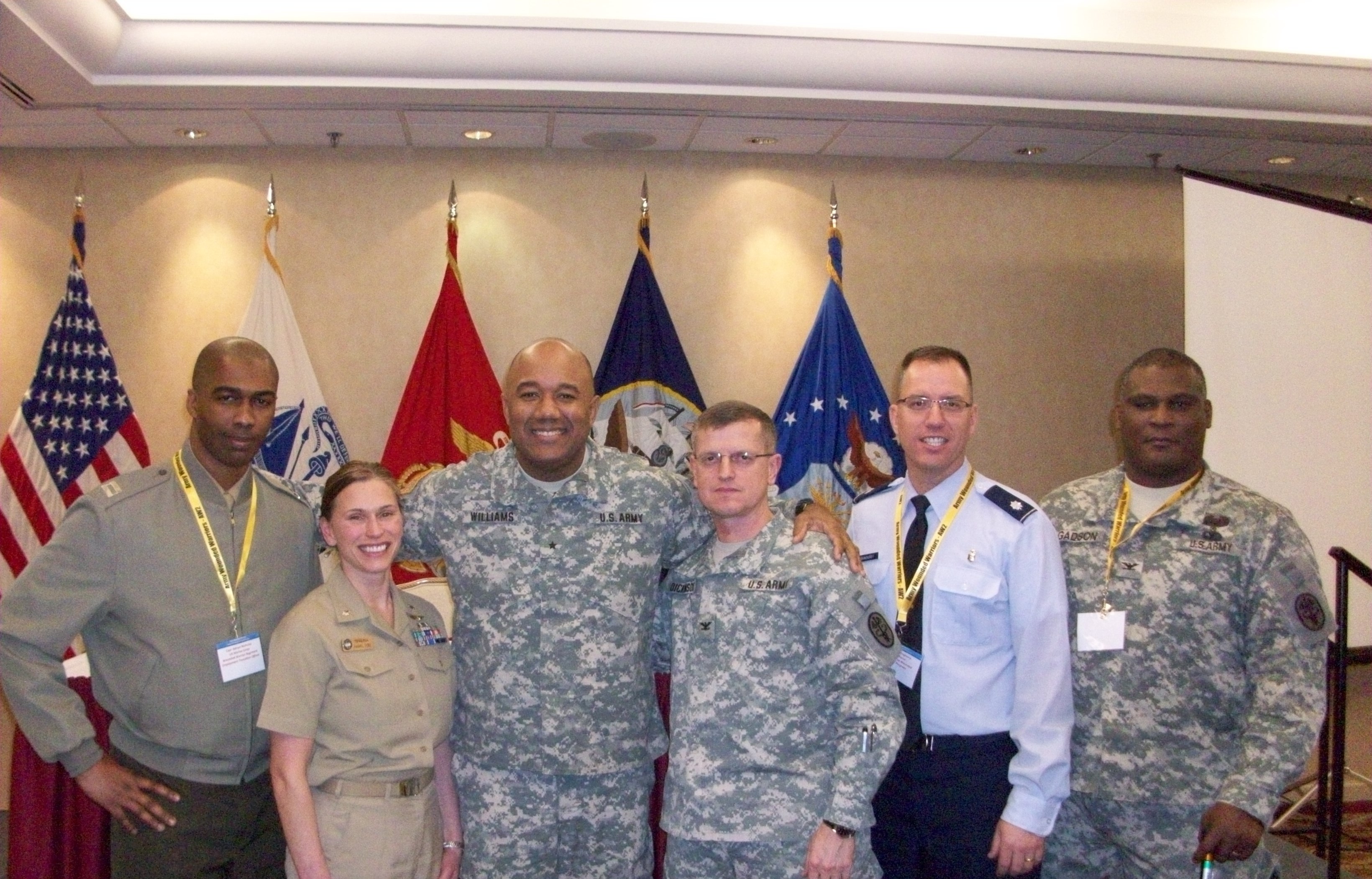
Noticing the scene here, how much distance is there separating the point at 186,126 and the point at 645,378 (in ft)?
8.45

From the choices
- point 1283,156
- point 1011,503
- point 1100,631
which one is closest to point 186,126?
point 1011,503

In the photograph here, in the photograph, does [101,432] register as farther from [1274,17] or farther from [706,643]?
[1274,17]

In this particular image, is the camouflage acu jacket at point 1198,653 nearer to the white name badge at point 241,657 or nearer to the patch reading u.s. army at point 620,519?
the patch reading u.s. army at point 620,519

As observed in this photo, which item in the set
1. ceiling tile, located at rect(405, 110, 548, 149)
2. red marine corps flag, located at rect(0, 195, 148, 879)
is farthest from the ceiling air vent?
ceiling tile, located at rect(405, 110, 548, 149)

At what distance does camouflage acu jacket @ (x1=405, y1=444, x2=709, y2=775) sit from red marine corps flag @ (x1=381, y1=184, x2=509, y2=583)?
2711 millimetres

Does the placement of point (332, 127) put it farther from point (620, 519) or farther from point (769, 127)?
point (620, 519)

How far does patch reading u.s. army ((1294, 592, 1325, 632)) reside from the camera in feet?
7.30

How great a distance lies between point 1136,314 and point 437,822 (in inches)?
206

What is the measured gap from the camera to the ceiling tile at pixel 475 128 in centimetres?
486

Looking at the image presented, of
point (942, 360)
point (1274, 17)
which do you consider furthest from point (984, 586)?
point (1274, 17)

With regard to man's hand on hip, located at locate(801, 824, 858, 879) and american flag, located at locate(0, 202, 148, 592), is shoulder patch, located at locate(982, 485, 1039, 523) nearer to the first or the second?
man's hand on hip, located at locate(801, 824, 858, 879)

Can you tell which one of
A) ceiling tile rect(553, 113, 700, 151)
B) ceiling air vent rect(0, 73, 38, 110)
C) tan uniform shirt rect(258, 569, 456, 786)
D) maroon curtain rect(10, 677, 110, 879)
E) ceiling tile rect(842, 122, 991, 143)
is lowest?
maroon curtain rect(10, 677, 110, 879)

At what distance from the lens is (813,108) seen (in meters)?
4.84

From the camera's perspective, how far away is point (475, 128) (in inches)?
200
